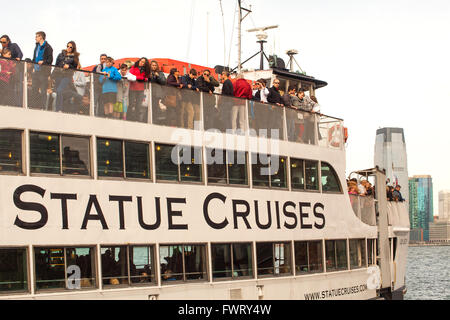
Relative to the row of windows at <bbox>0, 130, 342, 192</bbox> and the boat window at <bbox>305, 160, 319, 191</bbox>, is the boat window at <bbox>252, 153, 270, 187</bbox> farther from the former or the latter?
the boat window at <bbox>305, 160, 319, 191</bbox>

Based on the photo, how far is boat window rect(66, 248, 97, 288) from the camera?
13.5 metres

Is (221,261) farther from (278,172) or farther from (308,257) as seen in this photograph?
(308,257)

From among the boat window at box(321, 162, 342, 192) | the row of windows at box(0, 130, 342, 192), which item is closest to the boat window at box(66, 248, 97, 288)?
the row of windows at box(0, 130, 342, 192)

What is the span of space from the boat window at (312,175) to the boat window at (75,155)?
23.3ft

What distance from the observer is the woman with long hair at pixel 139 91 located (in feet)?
48.9

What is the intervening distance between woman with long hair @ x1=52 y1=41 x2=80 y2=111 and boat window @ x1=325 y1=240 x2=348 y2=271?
8817mm

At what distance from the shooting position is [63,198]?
13.4 metres

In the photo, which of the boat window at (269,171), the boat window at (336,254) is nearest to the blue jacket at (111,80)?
the boat window at (269,171)

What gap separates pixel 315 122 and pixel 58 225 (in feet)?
29.9

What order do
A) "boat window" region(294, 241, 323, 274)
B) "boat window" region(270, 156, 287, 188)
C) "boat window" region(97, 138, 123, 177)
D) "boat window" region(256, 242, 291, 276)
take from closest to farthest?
"boat window" region(97, 138, 123, 177), "boat window" region(256, 242, 291, 276), "boat window" region(270, 156, 287, 188), "boat window" region(294, 241, 323, 274)

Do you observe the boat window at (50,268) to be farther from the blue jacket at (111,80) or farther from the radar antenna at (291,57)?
the radar antenna at (291,57)
